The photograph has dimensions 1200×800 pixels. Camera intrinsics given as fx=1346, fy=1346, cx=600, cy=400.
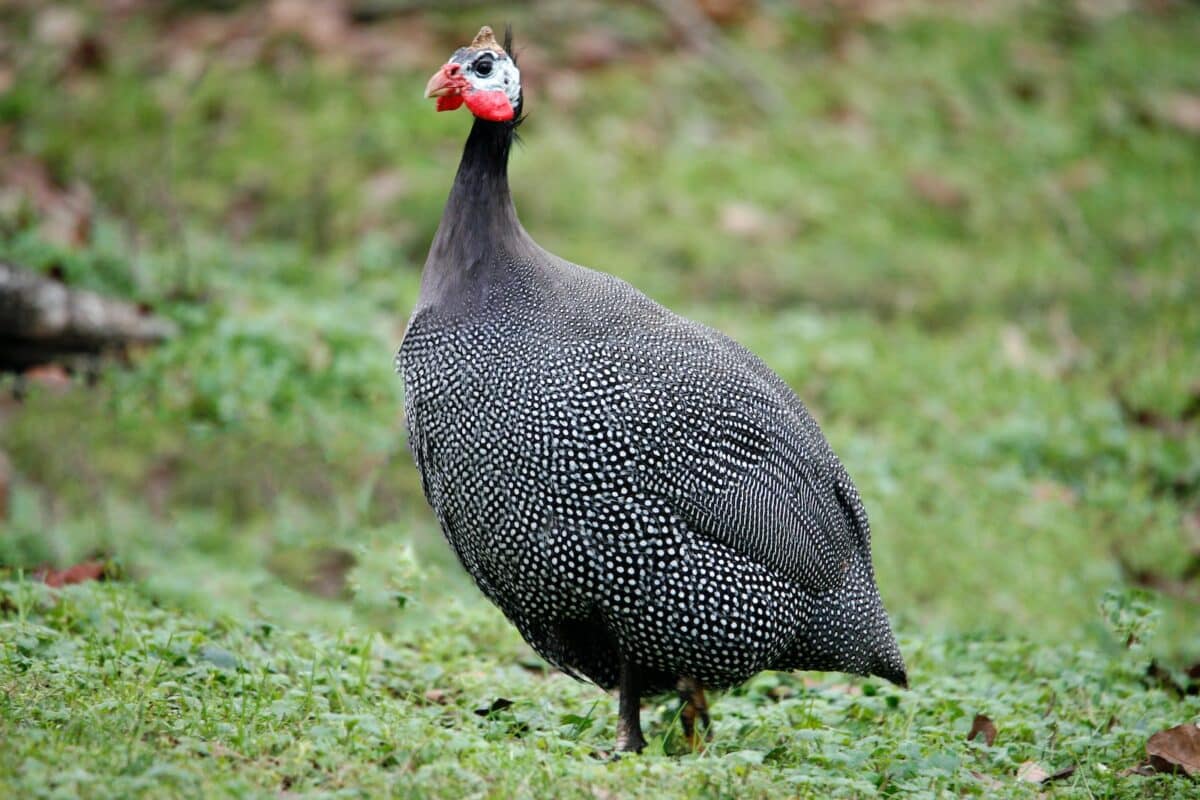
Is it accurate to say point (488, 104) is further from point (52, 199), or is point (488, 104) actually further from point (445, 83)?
point (52, 199)

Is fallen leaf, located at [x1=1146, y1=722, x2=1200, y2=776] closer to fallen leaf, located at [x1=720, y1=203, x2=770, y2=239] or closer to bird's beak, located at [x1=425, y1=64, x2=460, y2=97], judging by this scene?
bird's beak, located at [x1=425, y1=64, x2=460, y2=97]

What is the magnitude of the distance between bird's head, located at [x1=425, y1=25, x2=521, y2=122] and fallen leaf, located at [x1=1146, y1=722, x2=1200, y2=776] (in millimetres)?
2647

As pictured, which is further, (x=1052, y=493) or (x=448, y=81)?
(x=1052, y=493)

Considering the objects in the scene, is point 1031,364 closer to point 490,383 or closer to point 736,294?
point 736,294

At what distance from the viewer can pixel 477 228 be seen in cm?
402

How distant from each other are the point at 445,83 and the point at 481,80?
0.11 meters

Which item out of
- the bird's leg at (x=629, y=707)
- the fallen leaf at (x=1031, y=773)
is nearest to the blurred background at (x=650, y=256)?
the bird's leg at (x=629, y=707)

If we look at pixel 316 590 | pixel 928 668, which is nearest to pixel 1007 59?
pixel 928 668

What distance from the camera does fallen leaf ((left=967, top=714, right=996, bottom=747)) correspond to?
4.13 metres

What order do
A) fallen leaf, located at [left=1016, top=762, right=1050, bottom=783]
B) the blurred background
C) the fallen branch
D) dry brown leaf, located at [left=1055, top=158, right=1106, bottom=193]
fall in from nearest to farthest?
fallen leaf, located at [left=1016, top=762, right=1050, bottom=783], the blurred background, the fallen branch, dry brown leaf, located at [left=1055, top=158, right=1106, bottom=193]

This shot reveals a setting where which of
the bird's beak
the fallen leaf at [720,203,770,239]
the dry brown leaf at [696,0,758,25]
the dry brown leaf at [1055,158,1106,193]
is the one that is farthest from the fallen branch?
the dry brown leaf at [1055,158,1106,193]

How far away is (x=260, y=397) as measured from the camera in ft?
20.1

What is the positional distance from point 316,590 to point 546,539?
75.9 inches

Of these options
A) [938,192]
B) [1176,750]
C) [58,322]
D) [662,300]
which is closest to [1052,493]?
[662,300]
